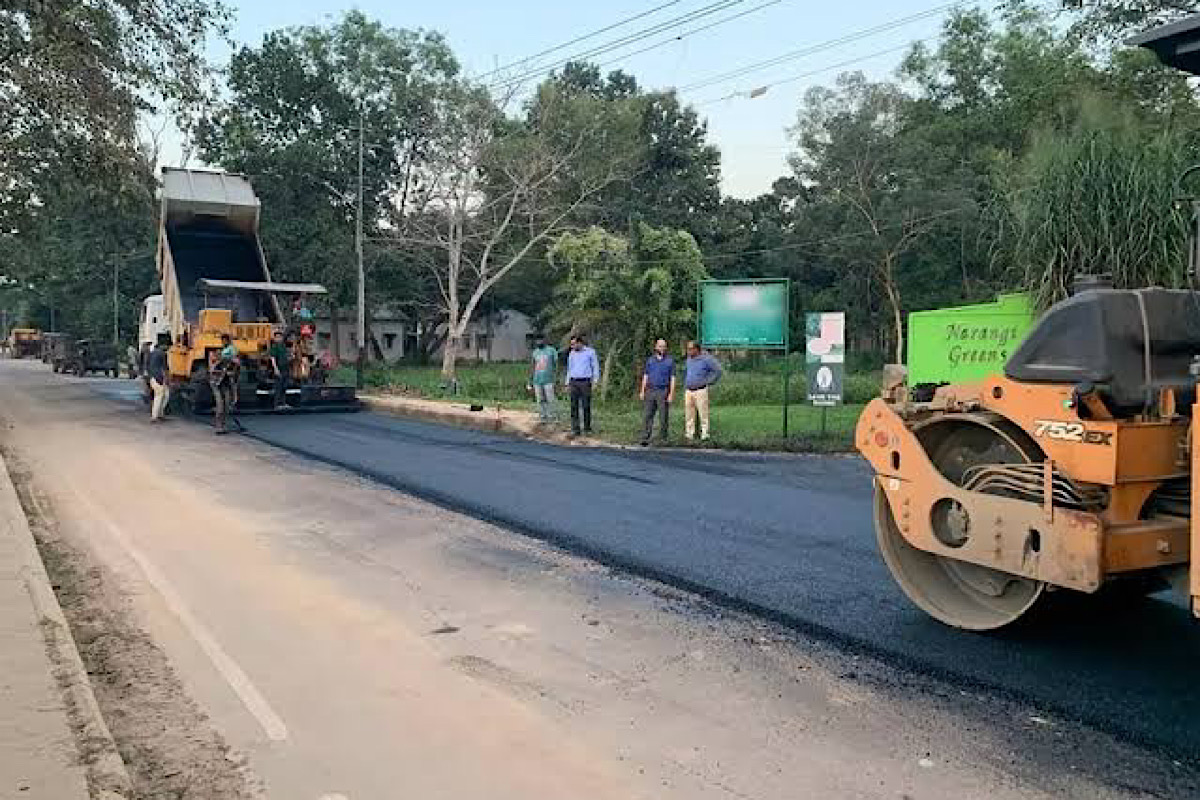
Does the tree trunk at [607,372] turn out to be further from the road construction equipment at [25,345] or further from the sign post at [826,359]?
the road construction equipment at [25,345]

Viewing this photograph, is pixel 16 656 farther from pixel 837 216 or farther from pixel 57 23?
pixel 837 216

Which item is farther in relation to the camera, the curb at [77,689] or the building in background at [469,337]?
the building in background at [469,337]

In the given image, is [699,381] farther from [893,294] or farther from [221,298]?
[893,294]

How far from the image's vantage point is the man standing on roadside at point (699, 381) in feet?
52.1

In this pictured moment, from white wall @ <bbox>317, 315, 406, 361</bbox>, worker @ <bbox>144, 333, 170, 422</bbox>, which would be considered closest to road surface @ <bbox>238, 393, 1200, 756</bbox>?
worker @ <bbox>144, 333, 170, 422</bbox>

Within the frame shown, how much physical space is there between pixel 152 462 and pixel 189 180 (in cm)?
1082

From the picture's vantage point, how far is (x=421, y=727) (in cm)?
446

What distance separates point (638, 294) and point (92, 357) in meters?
29.8

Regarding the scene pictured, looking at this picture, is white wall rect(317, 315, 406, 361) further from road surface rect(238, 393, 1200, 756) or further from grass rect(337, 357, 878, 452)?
road surface rect(238, 393, 1200, 756)

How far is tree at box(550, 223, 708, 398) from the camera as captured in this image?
2489 cm

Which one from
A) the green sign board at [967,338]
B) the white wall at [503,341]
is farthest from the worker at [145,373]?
the white wall at [503,341]

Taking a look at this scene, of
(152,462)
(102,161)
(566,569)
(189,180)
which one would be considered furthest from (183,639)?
(189,180)

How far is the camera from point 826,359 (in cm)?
1580

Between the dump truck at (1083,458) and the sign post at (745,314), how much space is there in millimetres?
11492
